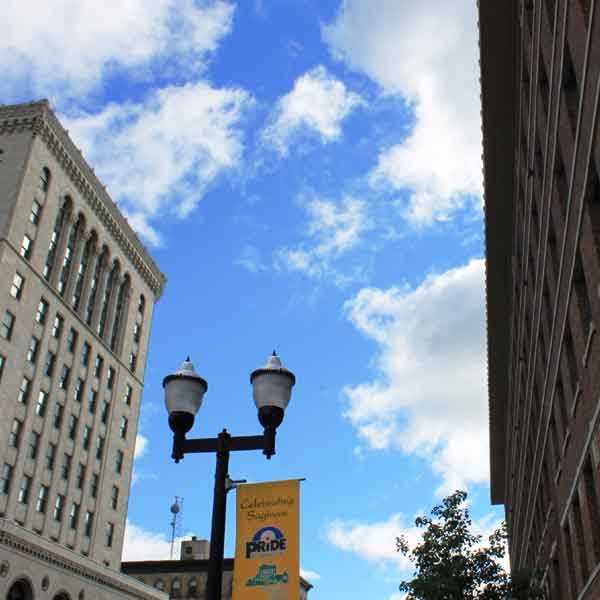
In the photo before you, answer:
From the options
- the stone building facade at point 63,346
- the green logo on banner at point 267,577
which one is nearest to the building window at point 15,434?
the stone building facade at point 63,346

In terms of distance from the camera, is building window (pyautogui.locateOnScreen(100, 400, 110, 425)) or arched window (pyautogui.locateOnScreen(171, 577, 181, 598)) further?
arched window (pyautogui.locateOnScreen(171, 577, 181, 598))

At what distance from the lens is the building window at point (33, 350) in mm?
56906

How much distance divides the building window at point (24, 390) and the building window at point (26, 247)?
9275 mm

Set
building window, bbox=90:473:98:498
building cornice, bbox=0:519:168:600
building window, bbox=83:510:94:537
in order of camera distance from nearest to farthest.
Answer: building cornice, bbox=0:519:168:600, building window, bbox=83:510:94:537, building window, bbox=90:473:98:498

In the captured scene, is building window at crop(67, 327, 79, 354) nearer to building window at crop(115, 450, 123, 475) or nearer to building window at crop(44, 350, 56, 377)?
building window at crop(44, 350, 56, 377)

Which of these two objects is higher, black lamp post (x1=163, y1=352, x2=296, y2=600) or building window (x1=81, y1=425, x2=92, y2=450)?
building window (x1=81, y1=425, x2=92, y2=450)

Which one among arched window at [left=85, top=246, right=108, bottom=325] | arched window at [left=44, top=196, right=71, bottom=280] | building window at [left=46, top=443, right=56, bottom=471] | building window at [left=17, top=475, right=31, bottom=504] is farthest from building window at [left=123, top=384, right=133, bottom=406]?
building window at [left=17, top=475, right=31, bottom=504]

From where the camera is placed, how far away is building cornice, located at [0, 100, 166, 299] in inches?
2392

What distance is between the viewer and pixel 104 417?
68.2 meters

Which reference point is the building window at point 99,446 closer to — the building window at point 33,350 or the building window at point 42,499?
the building window at point 42,499

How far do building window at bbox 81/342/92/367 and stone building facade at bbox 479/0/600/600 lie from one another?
37766 mm

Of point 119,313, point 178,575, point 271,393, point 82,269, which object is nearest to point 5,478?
point 82,269

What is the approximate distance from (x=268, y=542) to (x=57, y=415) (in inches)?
2153

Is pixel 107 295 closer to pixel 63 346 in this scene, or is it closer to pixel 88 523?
pixel 63 346
